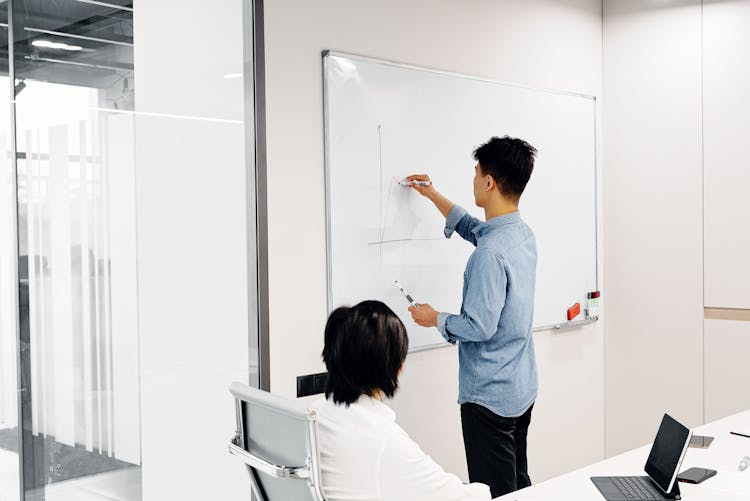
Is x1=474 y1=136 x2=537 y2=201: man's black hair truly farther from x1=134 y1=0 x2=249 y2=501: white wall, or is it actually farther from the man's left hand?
x1=134 y1=0 x2=249 y2=501: white wall

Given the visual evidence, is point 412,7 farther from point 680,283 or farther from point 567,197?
point 680,283

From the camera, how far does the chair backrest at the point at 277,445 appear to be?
1749 millimetres

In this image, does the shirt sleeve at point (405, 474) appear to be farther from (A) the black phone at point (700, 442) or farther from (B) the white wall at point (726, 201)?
(B) the white wall at point (726, 201)

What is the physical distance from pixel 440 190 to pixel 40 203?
1684mm

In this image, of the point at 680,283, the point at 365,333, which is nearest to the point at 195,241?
the point at 365,333

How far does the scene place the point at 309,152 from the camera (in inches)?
120

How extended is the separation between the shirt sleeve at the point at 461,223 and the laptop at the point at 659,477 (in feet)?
4.04

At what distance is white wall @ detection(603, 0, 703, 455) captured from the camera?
421 centimetres

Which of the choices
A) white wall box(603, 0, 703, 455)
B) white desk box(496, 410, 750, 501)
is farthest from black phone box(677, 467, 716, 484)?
white wall box(603, 0, 703, 455)

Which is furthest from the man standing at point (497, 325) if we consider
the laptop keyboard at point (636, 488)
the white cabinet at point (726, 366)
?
the white cabinet at point (726, 366)

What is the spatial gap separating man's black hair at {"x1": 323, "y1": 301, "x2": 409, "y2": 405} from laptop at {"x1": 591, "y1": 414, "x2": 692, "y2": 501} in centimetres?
70

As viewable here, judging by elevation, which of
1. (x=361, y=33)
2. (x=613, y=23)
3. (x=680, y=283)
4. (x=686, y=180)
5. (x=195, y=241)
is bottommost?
(x=680, y=283)

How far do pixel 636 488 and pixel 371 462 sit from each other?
83 centimetres

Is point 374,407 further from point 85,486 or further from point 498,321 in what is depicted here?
point 85,486
